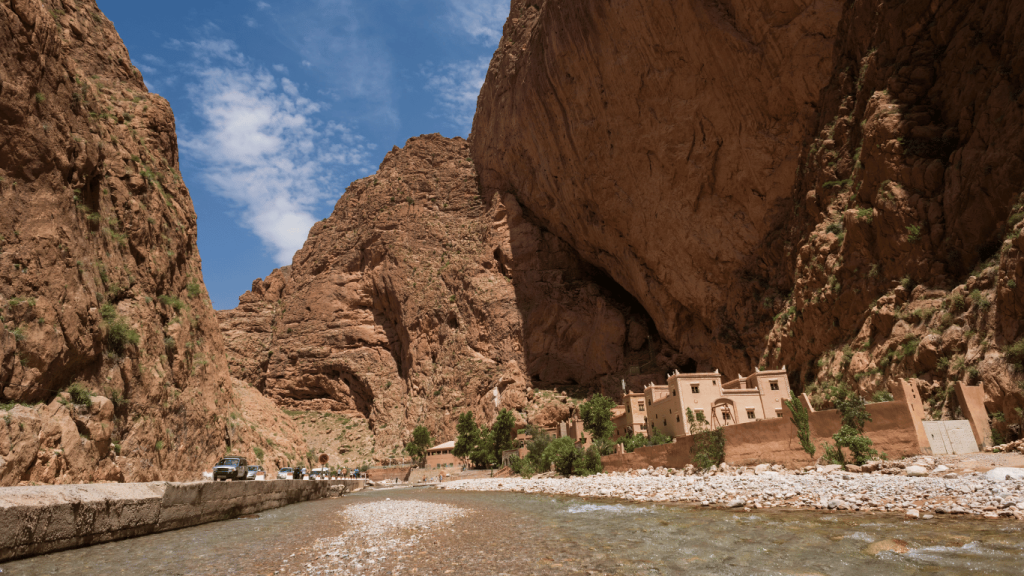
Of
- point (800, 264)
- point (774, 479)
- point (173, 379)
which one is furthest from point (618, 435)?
point (173, 379)

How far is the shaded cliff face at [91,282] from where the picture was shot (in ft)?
51.6

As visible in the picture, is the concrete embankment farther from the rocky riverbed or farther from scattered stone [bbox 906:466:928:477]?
scattered stone [bbox 906:466:928:477]

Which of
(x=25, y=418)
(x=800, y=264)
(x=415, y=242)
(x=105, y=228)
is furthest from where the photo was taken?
(x=415, y=242)

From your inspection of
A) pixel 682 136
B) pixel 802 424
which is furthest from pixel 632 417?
pixel 802 424

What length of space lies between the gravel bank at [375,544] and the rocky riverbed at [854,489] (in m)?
8.87

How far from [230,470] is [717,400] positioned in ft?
103

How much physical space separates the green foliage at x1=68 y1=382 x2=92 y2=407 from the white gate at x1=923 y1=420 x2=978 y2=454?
29539 millimetres

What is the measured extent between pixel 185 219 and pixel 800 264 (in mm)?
41020

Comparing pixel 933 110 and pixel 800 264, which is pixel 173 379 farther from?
pixel 933 110

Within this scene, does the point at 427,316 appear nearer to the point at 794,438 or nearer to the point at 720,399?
the point at 720,399

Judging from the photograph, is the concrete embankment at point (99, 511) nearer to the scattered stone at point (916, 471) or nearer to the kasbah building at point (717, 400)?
the scattered stone at point (916, 471)

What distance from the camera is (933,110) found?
30578mm

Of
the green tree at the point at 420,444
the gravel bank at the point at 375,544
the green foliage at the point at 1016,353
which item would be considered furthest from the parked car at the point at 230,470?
the green tree at the point at 420,444

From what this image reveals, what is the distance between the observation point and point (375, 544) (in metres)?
12.5
